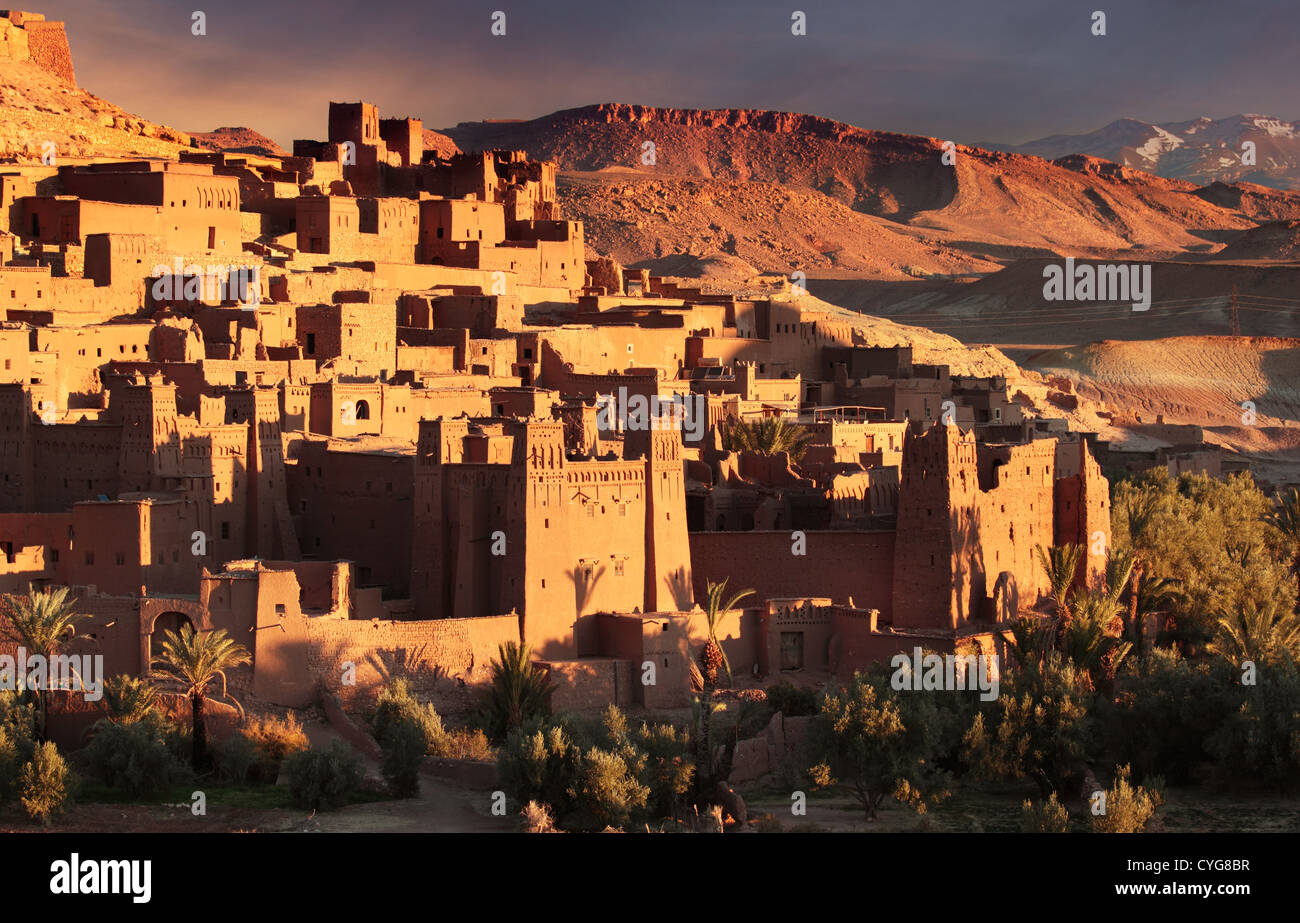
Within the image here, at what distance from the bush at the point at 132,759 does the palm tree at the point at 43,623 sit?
1.23 metres

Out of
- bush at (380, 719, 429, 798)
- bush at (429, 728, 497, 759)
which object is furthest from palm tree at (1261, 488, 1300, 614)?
bush at (380, 719, 429, 798)

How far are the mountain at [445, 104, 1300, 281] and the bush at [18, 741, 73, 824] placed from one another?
105501 mm

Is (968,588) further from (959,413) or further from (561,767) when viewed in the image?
(959,413)

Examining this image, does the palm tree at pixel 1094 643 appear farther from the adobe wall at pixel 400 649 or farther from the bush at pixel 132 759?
the bush at pixel 132 759

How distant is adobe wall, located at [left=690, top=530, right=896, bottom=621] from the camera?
117ft

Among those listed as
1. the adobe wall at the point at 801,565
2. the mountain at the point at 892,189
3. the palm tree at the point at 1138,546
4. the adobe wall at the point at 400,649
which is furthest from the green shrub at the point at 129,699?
the mountain at the point at 892,189

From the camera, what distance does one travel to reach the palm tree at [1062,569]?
35.2 meters

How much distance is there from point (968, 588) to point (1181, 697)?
4.44 m

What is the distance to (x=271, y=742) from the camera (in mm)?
30328

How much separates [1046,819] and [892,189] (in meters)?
155

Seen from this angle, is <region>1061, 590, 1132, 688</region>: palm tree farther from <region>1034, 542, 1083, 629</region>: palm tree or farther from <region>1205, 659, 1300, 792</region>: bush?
<region>1205, 659, 1300, 792</region>: bush
